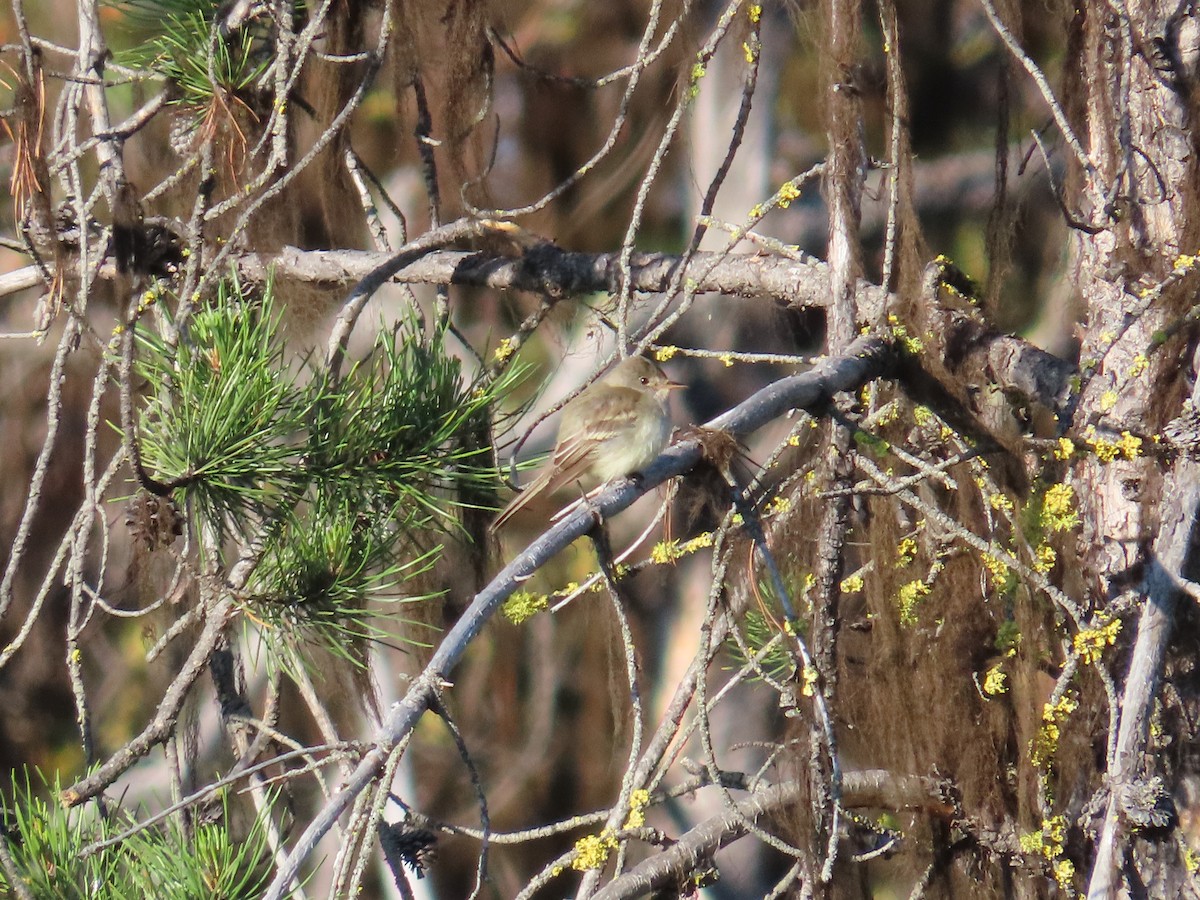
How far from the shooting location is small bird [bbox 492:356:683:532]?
2.91 metres

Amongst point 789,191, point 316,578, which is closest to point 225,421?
point 316,578

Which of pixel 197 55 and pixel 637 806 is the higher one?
pixel 197 55

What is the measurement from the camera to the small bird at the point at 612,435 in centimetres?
291

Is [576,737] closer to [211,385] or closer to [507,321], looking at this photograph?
[507,321]

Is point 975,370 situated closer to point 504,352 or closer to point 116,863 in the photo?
point 504,352

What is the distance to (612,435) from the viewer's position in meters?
2.95

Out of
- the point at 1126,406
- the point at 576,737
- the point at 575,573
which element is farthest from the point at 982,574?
the point at 576,737

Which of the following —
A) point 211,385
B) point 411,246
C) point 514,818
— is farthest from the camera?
point 514,818

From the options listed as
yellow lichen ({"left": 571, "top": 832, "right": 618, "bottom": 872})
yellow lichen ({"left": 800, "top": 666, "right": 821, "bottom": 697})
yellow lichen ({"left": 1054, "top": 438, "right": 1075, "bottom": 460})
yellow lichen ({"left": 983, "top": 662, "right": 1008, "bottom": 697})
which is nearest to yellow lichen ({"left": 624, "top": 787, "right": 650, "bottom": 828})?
yellow lichen ({"left": 571, "top": 832, "right": 618, "bottom": 872})

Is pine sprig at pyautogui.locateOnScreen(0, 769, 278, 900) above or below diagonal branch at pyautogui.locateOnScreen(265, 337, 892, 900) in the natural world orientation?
below

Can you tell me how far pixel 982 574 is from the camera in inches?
95.0

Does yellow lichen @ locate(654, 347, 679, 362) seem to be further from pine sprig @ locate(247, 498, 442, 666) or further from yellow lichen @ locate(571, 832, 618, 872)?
yellow lichen @ locate(571, 832, 618, 872)

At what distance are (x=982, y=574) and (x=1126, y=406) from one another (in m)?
0.42

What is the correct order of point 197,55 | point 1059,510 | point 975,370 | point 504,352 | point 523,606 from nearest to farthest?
1. point 1059,510
2. point 523,606
3. point 975,370
4. point 197,55
5. point 504,352
